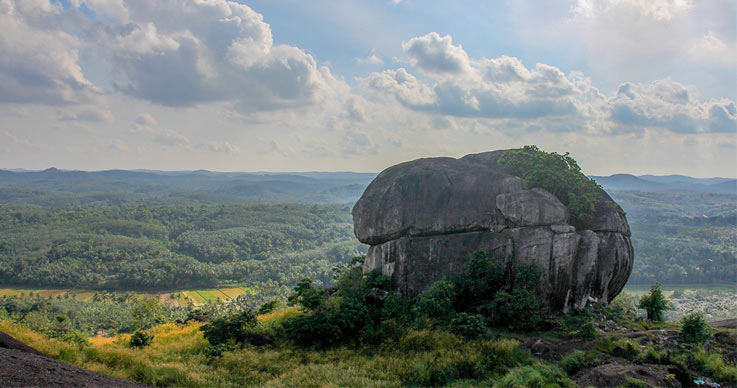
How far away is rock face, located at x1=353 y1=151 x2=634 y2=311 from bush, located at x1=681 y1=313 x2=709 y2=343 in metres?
4.47

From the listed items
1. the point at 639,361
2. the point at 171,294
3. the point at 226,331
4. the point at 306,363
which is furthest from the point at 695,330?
the point at 171,294

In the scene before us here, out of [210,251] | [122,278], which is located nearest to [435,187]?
[122,278]

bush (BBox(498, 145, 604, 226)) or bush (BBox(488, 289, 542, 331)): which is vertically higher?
bush (BBox(498, 145, 604, 226))

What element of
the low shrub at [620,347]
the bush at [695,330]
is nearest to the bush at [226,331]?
the low shrub at [620,347]

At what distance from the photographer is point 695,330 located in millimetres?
14625

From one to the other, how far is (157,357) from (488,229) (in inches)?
676

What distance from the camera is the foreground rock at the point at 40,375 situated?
844cm

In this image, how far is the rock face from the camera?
18.8 metres

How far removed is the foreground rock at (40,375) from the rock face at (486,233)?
13.6 metres

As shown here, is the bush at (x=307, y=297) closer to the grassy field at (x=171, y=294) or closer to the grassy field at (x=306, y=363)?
the grassy field at (x=306, y=363)

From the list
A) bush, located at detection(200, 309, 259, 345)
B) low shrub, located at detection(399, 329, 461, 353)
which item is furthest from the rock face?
bush, located at detection(200, 309, 259, 345)

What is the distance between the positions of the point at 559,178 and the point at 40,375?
75.3 feet

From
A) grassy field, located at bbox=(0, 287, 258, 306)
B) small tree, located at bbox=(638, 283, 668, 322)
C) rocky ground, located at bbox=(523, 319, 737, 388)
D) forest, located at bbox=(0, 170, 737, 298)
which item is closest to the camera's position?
rocky ground, located at bbox=(523, 319, 737, 388)

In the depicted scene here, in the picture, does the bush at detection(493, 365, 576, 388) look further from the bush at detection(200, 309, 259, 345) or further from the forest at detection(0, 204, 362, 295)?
the forest at detection(0, 204, 362, 295)
